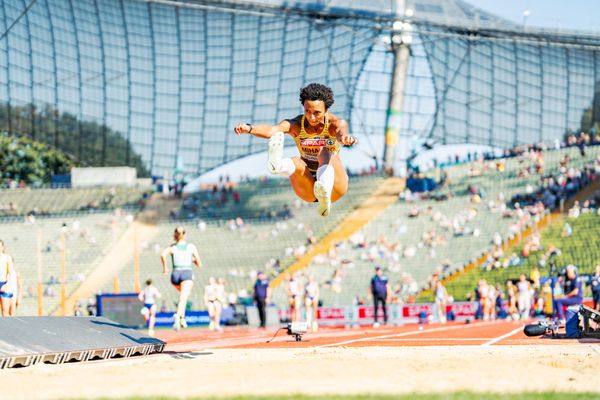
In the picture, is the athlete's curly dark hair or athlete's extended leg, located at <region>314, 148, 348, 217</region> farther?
athlete's extended leg, located at <region>314, 148, 348, 217</region>

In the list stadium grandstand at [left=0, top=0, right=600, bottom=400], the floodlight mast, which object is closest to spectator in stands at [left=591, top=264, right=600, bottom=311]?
stadium grandstand at [left=0, top=0, right=600, bottom=400]

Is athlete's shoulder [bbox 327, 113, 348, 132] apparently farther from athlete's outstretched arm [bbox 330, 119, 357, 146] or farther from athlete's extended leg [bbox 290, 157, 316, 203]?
athlete's extended leg [bbox 290, 157, 316, 203]

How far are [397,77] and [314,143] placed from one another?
1763 inches

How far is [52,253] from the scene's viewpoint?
159 feet

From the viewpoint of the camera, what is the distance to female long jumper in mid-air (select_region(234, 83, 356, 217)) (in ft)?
41.8

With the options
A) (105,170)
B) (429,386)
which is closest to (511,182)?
(105,170)

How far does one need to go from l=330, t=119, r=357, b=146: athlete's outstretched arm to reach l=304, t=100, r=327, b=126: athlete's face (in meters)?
0.20

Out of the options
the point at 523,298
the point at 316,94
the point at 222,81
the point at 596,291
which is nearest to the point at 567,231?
the point at 523,298

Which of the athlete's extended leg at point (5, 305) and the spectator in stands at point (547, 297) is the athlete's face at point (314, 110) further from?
the spectator in stands at point (547, 297)

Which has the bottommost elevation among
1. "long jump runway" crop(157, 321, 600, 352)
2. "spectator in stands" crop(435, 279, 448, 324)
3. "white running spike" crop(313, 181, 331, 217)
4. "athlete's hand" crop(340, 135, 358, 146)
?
"long jump runway" crop(157, 321, 600, 352)

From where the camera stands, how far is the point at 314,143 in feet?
44.5

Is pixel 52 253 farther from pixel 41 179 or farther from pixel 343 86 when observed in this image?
pixel 41 179

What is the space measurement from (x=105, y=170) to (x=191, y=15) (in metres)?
10.9

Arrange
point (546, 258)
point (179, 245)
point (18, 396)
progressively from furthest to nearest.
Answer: point (546, 258) → point (179, 245) → point (18, 396)
